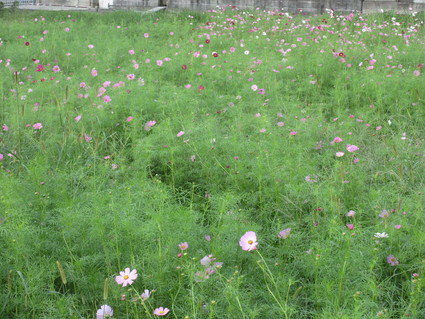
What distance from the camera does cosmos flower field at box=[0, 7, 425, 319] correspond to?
1669 mm

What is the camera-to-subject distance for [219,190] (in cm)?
251

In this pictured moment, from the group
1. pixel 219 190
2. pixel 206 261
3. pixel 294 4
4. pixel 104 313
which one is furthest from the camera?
pixel 294 4

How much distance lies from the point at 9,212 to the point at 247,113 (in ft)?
7.04

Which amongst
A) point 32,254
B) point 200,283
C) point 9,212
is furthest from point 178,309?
point 9,212

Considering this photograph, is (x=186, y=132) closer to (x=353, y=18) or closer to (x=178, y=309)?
(x=178, y=309)

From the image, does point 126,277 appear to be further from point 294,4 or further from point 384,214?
point 294,4

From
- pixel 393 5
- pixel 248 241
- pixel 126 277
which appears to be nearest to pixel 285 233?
pixel 248 241

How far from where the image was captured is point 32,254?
1809 millimetres

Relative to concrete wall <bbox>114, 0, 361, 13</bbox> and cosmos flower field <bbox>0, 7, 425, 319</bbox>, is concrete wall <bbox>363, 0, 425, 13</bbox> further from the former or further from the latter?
cosmos flower field <bbox>0, 7, 425, 319</bbox>

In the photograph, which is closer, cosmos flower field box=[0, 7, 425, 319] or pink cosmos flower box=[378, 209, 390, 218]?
cosmos flower field box=[0, 7, 425, 319]

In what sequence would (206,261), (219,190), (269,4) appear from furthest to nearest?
1. (269,4)
2. (219,190)
3. (206,261)

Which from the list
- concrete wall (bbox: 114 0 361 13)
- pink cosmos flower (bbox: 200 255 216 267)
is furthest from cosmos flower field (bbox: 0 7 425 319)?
concrete wall (bbox: 114 0 361 13)

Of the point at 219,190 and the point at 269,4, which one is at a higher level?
the point at 269,4

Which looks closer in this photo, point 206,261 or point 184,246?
point 206,261
